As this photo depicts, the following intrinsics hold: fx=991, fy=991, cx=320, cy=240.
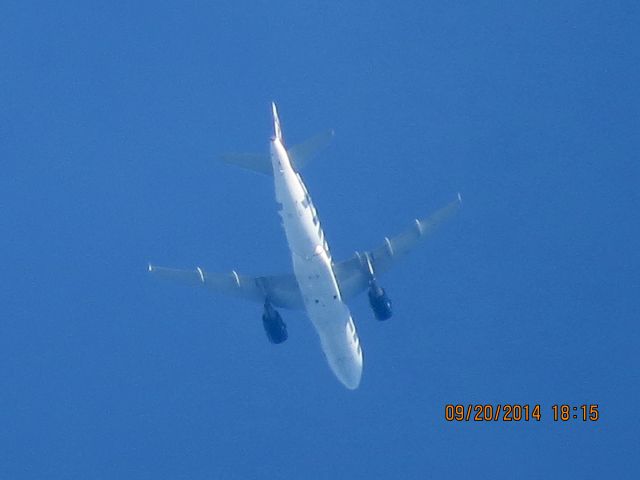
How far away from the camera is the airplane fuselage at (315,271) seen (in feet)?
A: 176

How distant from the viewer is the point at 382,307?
62219mm

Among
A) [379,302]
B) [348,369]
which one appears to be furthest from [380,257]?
[348,369]

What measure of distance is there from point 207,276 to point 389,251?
1151cm

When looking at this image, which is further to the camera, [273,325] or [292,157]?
[273,325]

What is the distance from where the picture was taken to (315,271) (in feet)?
191

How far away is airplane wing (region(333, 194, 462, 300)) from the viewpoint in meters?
61.2

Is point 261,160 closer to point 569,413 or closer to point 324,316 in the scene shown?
point 324,316

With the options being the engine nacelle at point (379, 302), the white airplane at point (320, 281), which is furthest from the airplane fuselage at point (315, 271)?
the engine nacelle at point (379, 302)

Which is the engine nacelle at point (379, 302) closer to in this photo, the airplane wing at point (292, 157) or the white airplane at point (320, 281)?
the white airplane at point (320, 281)

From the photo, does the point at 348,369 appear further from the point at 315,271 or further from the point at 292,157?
the point at 292,157

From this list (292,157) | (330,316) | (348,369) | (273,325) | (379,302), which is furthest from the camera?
(348,369)

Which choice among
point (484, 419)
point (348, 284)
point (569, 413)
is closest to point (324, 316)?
point (348, 284)

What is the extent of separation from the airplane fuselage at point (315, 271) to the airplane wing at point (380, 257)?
77.0 inches

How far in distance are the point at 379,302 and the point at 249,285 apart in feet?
27.5
